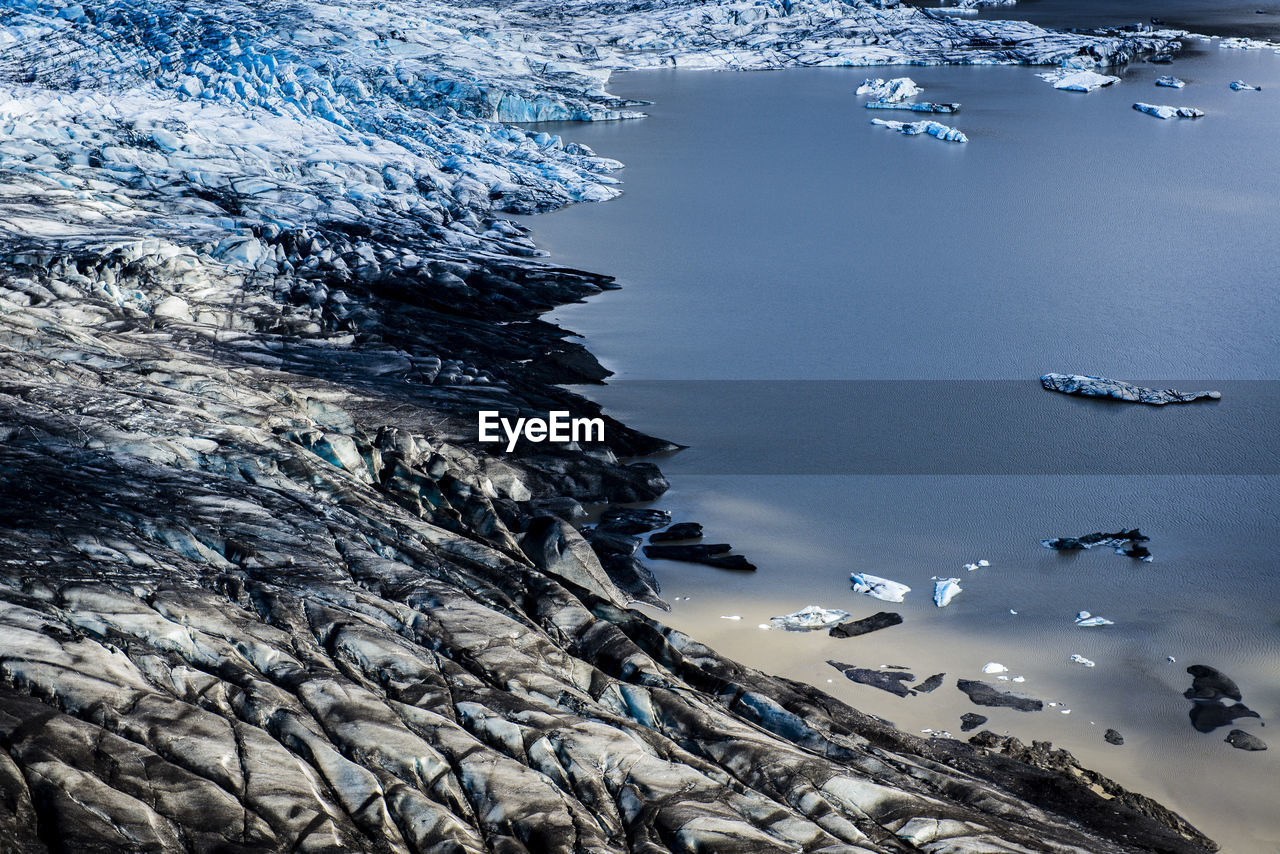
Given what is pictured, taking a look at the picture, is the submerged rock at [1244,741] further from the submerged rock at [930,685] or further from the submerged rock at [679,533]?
the submerged rock at [679,533]

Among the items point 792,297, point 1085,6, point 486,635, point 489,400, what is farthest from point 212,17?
point 1085,6

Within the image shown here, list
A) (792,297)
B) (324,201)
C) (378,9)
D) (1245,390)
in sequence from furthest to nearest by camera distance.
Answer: (378,9) < (324,201) < (792,297) < (1245,390)

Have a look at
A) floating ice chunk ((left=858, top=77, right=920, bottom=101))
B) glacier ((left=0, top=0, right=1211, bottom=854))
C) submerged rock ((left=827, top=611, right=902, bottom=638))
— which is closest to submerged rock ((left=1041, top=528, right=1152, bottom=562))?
glacier ((left=0, top=0, right=1211, bottom=854))

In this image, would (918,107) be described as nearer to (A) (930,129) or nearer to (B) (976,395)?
(A) (930,129)

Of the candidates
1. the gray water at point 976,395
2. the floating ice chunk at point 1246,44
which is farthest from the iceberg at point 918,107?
the floating ice chunk at point 1246,44

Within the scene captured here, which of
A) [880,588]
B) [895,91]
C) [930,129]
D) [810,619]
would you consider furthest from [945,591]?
[895,91]

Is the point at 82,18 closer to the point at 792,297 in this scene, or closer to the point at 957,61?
Answer: the point at 792,297

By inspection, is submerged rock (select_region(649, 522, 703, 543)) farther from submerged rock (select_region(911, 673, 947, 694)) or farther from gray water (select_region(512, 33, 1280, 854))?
submerged rock (select_region(911, 673, 947, 694))
